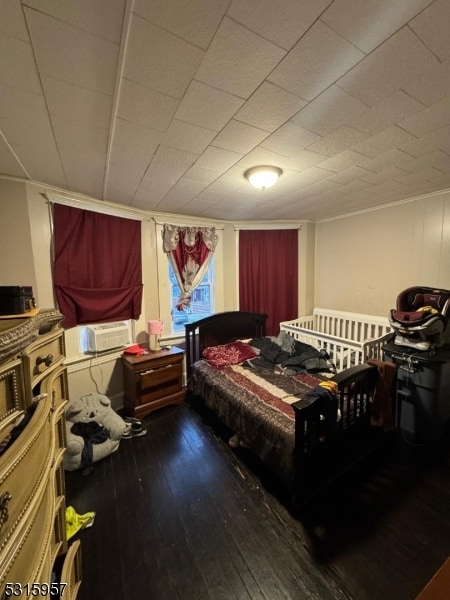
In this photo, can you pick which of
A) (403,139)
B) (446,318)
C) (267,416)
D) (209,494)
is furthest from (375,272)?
(209,494)

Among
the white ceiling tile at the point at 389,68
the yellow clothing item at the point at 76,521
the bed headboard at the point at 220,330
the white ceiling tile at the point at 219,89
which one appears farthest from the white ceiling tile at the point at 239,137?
the yellow clothing item at the point at 76,521

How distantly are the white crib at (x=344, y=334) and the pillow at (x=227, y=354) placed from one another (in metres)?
0.78

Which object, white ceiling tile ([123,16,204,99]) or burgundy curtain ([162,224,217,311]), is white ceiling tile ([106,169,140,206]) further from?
white ceiling tile ([123,16,204,99])

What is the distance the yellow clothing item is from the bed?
1178 mm

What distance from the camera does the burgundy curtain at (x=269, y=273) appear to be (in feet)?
12.7

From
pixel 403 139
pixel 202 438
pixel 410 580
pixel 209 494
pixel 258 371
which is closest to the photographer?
pixel 410 580

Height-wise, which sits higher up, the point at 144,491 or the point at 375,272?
the point at 375,272

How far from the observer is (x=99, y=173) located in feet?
6.64

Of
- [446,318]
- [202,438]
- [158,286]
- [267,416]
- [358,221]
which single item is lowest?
[202,438]

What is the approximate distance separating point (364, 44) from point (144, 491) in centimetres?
282

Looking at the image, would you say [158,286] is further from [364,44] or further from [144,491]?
[364,44]

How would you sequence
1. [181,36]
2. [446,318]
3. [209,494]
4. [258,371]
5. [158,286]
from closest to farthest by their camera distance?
1. [181,36]
2. [209,494]
3. [446,318]
4. [258,371]
5. [158,286]

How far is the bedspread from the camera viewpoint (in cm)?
175

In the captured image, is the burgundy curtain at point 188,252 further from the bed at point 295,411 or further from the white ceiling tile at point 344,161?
the white ceiling tile at point 344,161
